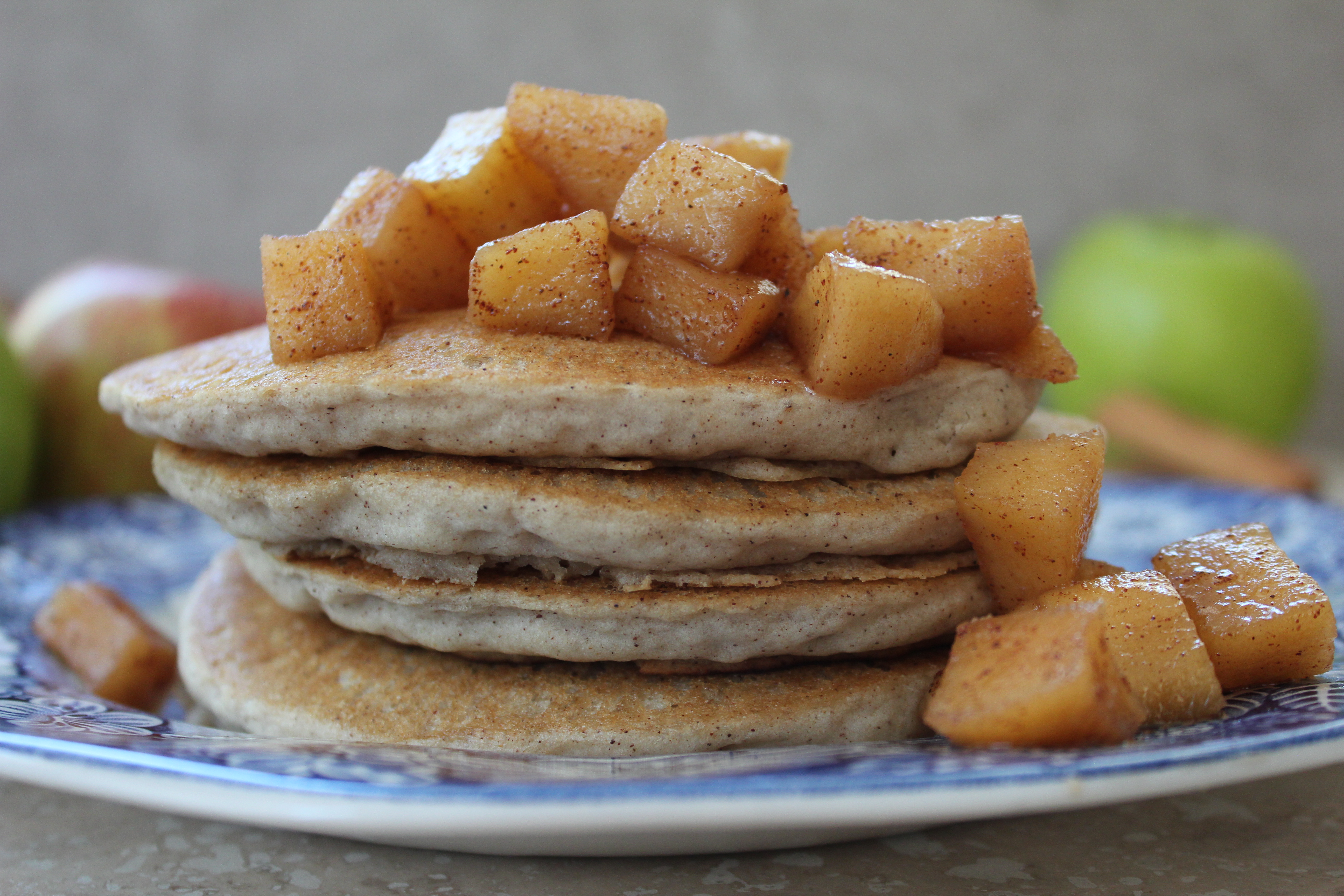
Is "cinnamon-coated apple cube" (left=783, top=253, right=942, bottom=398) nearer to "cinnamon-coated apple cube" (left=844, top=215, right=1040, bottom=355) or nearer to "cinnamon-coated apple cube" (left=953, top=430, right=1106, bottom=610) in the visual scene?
"cinnamon-coated apple cube" (left=844, top=215, right=1040, bottom=355)

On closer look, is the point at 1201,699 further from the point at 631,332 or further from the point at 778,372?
the point at 631,332

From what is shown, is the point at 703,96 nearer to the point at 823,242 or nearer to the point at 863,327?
the point at 823,242

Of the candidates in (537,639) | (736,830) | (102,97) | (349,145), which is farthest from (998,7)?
(736,830)

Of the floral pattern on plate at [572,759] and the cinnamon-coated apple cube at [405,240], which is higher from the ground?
the cinnamon-coated apple cube at [405,240]

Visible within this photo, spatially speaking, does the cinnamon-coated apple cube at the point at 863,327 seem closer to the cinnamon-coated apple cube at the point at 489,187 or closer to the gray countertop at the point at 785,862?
the cinnamon-coated apple cube at the point at 489,187

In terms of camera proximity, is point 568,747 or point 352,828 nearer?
point 352,828

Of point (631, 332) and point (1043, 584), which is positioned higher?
point (631, 332)

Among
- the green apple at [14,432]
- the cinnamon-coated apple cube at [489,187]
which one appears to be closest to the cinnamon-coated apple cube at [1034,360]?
the cinnamon-coated apple cube at [489,187]
